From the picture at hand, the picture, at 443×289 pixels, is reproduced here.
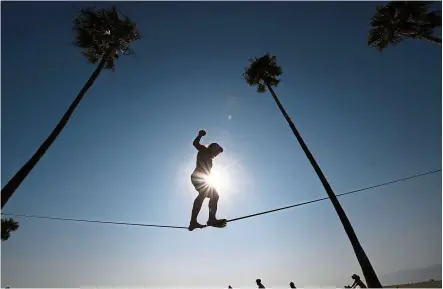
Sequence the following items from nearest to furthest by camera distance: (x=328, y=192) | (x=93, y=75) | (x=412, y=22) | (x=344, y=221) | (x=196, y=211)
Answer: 1. (x=196, y=211)
2. (x=344, y=221)
3. (x=328, y=192)
4. (x=93, y=75)
5. (x=412, y=22)

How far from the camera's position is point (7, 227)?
15.9m

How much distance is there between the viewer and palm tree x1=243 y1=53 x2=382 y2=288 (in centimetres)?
769

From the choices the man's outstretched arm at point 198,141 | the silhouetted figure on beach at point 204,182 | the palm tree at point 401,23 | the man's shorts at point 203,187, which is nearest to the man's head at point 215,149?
the silhouetted figure on beach at point 204,182

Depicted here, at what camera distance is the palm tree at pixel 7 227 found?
51.4 ft

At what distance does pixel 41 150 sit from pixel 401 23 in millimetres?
18355

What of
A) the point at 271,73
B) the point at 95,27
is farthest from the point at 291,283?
the point at 95,27

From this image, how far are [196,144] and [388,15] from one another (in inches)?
566

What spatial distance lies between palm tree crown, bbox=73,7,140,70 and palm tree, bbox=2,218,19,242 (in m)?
11.7

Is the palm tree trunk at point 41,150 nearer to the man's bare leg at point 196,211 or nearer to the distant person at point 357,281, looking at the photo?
the man's bare leg at point 196,211

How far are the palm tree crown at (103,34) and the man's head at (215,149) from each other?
27.2 feet

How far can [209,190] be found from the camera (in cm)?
679

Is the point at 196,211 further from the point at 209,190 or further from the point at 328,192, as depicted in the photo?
the point at 328,192

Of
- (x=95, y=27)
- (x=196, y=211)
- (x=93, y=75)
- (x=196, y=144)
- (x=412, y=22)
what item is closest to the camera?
(x=196, y=211)

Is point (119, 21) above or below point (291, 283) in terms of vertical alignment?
above
